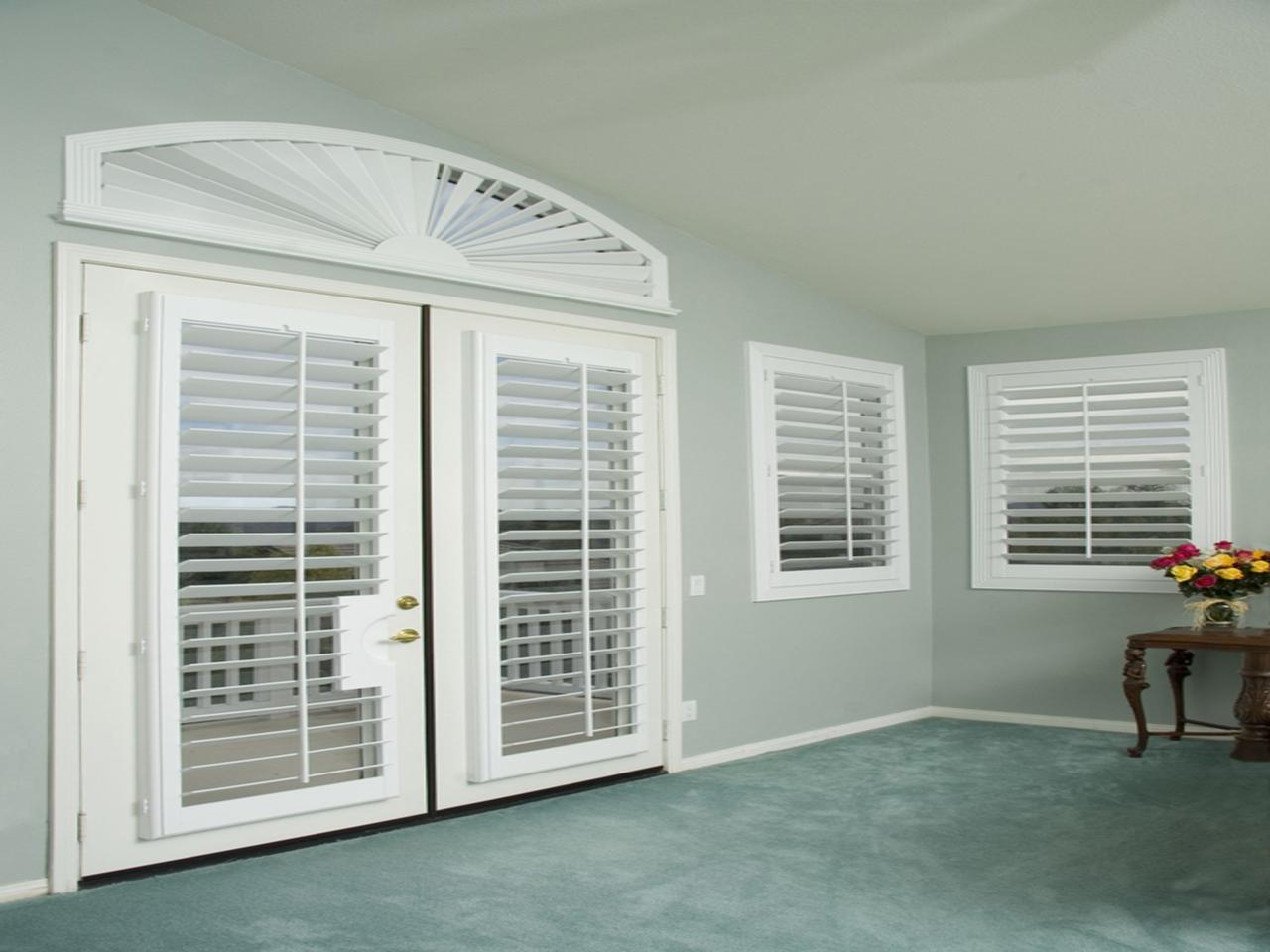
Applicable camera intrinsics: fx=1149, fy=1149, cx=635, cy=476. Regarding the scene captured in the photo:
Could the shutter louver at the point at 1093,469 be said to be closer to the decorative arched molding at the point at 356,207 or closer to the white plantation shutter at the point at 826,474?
the white plantation shutter at the point at 826,474

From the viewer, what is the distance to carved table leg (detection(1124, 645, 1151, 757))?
5742 millimetres

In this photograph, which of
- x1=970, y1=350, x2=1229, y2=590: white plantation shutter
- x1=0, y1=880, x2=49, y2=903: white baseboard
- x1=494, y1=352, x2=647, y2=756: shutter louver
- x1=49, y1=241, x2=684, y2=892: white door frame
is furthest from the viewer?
x1=970, y1=350, x2=1229, y2=590: white plantation shutter

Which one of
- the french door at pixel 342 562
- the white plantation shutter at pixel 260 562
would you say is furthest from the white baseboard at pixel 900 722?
the white plantation shutter at pixel 260 562

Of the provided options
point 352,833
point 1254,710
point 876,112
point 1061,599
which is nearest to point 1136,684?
point 1254,710

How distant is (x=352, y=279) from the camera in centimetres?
444

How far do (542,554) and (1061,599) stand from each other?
3.34m

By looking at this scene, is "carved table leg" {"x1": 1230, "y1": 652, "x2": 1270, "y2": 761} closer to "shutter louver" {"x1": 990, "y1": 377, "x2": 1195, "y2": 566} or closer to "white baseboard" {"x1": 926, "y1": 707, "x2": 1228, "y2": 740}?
"white baseboard" {"x1": 926, "y1": 707, "x2": 1228, "y2": 740}

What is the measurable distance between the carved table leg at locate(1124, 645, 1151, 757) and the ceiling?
1.88 meters

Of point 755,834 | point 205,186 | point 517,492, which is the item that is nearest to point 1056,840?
point 755,834

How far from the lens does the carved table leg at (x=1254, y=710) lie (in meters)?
A: 5.54

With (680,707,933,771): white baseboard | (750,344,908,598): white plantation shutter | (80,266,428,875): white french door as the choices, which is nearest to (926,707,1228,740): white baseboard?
(680,707,933,771): white baseboard

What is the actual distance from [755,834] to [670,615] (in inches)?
50.9

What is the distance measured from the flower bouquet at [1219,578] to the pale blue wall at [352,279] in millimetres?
1503

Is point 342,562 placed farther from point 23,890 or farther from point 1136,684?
point 1136,684
